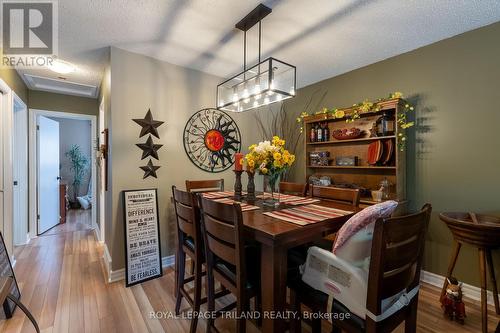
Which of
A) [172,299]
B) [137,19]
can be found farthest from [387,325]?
[137,19]

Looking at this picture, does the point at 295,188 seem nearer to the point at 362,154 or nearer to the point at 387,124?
the point at 362,154

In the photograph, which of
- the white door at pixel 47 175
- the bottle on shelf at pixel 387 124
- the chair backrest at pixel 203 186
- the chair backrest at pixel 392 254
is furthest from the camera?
the white door at pixel 47 175

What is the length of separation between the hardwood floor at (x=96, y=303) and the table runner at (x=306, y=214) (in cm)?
92

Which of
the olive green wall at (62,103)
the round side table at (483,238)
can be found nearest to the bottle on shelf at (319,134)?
the round side table at (483,238)

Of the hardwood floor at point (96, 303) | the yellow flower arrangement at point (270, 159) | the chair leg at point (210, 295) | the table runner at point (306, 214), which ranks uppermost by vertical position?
the yellow flower arrangement at point (270, 159)

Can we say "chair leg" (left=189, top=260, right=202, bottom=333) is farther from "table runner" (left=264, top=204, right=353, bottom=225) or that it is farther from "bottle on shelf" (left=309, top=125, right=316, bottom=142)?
"bottle on shelf" (left=309, top=125, right=316, bottom=142)

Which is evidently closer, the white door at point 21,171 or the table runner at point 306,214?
the table runner at point 306,214

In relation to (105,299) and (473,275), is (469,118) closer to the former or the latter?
(473,275)

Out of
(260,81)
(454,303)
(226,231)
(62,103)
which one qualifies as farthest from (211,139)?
(454,303)

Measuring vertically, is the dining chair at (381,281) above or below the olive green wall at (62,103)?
below

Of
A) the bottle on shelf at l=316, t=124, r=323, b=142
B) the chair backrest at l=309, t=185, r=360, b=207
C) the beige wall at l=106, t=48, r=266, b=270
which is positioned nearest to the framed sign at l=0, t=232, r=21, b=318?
the beige wall at l=106, t=48, r=266, b=270

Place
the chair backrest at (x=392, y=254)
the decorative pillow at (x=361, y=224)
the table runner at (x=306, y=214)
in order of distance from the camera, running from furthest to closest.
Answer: the table runner at (x=306, y=214) → the decorative pillow at (x=361, y=224) → the chair backrest at (x=392, y=254)

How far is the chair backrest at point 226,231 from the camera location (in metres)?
1.20

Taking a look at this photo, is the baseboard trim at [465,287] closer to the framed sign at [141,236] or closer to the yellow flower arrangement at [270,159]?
the yellow flower arrangement at [270,159]
